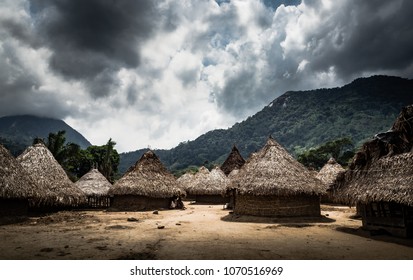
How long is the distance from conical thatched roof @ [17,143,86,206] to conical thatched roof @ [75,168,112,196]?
4570mm

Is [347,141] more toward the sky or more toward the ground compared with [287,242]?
more toward the sky

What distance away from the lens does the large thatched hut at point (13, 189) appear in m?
11.0

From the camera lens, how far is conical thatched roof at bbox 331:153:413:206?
26.2 ft

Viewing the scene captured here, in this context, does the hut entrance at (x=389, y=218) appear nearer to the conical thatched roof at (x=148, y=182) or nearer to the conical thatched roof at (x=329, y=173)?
the conical thatched roof at (x=148, y=182)

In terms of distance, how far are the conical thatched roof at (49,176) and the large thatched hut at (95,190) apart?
459 cm

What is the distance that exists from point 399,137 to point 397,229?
303cm

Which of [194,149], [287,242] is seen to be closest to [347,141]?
[287,242]

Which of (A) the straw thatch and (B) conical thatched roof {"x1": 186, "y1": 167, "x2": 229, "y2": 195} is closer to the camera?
(A) the straw thatch

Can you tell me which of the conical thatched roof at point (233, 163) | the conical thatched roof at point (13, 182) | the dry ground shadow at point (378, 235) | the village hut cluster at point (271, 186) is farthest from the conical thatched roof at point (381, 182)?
the conical thatched roof at point (233, 163)

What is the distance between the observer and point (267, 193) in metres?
12.5

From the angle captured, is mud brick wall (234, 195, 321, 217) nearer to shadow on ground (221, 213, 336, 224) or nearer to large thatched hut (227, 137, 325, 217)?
large thatched hut (227, 137, 325, 217)

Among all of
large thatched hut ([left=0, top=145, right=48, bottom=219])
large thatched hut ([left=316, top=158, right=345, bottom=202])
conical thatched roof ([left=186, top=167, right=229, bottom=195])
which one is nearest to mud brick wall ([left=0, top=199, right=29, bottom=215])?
large thatched hut ([left=0, top=145, right=48, bottom=219])

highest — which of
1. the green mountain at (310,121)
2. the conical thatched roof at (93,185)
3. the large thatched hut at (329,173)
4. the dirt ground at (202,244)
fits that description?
the green mountain at (310,121)
